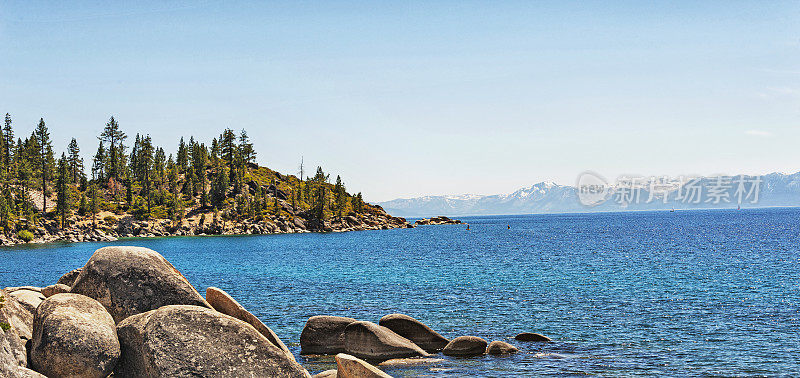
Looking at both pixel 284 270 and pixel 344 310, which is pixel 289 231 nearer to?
pixel 284 270

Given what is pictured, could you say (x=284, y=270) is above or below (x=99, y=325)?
below

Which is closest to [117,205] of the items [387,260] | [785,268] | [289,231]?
[289,231]

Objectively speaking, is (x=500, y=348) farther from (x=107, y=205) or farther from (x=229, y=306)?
(x=107, y=205)

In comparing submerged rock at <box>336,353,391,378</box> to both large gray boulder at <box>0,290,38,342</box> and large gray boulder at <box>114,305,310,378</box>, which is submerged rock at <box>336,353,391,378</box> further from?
large gray boulder at <box>0,290,38,342</box>

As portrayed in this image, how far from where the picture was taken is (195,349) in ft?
49.7

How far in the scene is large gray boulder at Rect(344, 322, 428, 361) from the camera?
90.9 feet

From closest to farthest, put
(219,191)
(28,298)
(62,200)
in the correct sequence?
(28,298)
(62,200)
(219,191)

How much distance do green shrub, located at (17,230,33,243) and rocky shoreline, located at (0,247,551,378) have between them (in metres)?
139

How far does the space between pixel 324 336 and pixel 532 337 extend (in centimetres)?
1117

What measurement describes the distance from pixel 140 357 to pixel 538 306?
31.0m

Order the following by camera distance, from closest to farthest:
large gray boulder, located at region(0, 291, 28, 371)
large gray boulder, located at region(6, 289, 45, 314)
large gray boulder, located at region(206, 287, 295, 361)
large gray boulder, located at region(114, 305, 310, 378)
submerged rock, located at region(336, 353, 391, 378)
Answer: large gray boulder, located at region(0, 291, 28, 371) < large gray boulder, located at region(114, 305, 310, 378) < submerged rock, located at region(336, 353, 391, 378) < large gray boulder, located at region(206, 287, 295, 361) < large gray boulder, located at region(6, 289, 45, 314)

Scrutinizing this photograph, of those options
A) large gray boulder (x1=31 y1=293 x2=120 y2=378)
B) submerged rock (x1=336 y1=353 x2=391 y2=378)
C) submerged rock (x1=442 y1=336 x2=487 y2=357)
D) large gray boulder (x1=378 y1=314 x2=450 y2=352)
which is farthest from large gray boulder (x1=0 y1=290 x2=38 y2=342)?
submerged rock (x1=442 y1=336 x2=487 y2=357)

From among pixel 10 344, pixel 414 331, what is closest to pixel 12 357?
pixel 10 344

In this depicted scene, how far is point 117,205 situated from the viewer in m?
176
